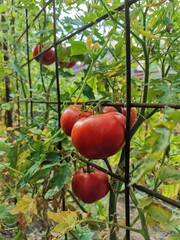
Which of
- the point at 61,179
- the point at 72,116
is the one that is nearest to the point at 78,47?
the point at 72,116

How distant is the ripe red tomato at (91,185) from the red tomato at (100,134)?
15cm

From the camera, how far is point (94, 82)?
72 centimetres

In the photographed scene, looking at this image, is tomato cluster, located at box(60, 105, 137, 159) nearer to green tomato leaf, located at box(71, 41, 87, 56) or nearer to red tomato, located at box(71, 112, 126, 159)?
red tomato, located at box(71, 112, 126, 159)

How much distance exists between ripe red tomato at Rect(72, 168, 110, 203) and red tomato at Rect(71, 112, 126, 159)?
147mm

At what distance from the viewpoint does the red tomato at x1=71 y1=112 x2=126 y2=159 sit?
469mm

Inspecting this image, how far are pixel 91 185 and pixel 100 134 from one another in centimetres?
18

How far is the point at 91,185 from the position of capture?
24.3 inches

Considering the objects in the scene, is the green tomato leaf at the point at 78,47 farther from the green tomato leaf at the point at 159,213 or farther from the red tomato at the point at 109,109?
the green tomato leaf at the point at 159,213

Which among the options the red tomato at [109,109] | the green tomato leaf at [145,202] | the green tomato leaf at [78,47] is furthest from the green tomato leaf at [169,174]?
the green tomato leaf at [78,47]

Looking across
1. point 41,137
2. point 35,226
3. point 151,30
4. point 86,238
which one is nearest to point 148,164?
point 151,30

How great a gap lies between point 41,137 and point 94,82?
0.23 metres

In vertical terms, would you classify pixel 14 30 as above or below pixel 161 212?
above

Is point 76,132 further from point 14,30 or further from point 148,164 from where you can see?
point 14,30

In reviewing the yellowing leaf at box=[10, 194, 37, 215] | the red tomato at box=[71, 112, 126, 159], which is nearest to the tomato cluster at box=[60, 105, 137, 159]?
the red tomato at box=[71, 112, 126, 159]
